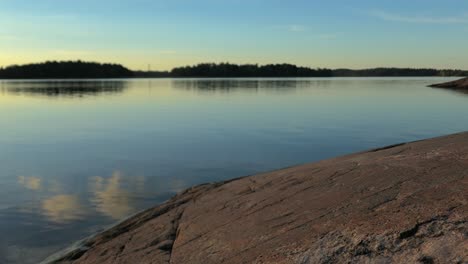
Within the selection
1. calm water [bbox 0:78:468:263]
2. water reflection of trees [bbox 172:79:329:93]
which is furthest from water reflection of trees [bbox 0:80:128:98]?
calm water [bbox 0:78:468:263]

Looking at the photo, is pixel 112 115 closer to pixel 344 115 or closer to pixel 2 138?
pixel 2 138

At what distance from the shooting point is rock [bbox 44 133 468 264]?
5.49 m

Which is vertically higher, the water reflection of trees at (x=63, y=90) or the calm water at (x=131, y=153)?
the water reflection of trees at (x=63, y=90)

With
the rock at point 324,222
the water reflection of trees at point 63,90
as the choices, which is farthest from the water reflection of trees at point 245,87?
the rock at point 324,222

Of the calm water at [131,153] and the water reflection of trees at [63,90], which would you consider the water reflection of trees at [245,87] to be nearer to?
the water reflection of trees at [63,90]

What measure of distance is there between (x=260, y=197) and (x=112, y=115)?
32446 mm

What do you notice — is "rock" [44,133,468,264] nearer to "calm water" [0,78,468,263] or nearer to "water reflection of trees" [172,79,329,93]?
"calm water" [0,78,468,263]

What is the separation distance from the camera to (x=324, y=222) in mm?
6469

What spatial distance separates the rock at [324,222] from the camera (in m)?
5.49

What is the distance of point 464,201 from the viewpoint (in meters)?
5.99

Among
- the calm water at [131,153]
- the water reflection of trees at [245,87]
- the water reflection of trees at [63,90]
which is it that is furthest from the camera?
the water reflection of trees at [245,87]

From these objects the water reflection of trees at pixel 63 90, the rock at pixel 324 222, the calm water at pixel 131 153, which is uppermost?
the water reflection of trees at pixel 63 90

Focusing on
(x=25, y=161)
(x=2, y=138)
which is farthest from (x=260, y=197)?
(x=2, y=138)

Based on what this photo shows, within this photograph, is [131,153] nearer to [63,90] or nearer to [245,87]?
[63,90]
